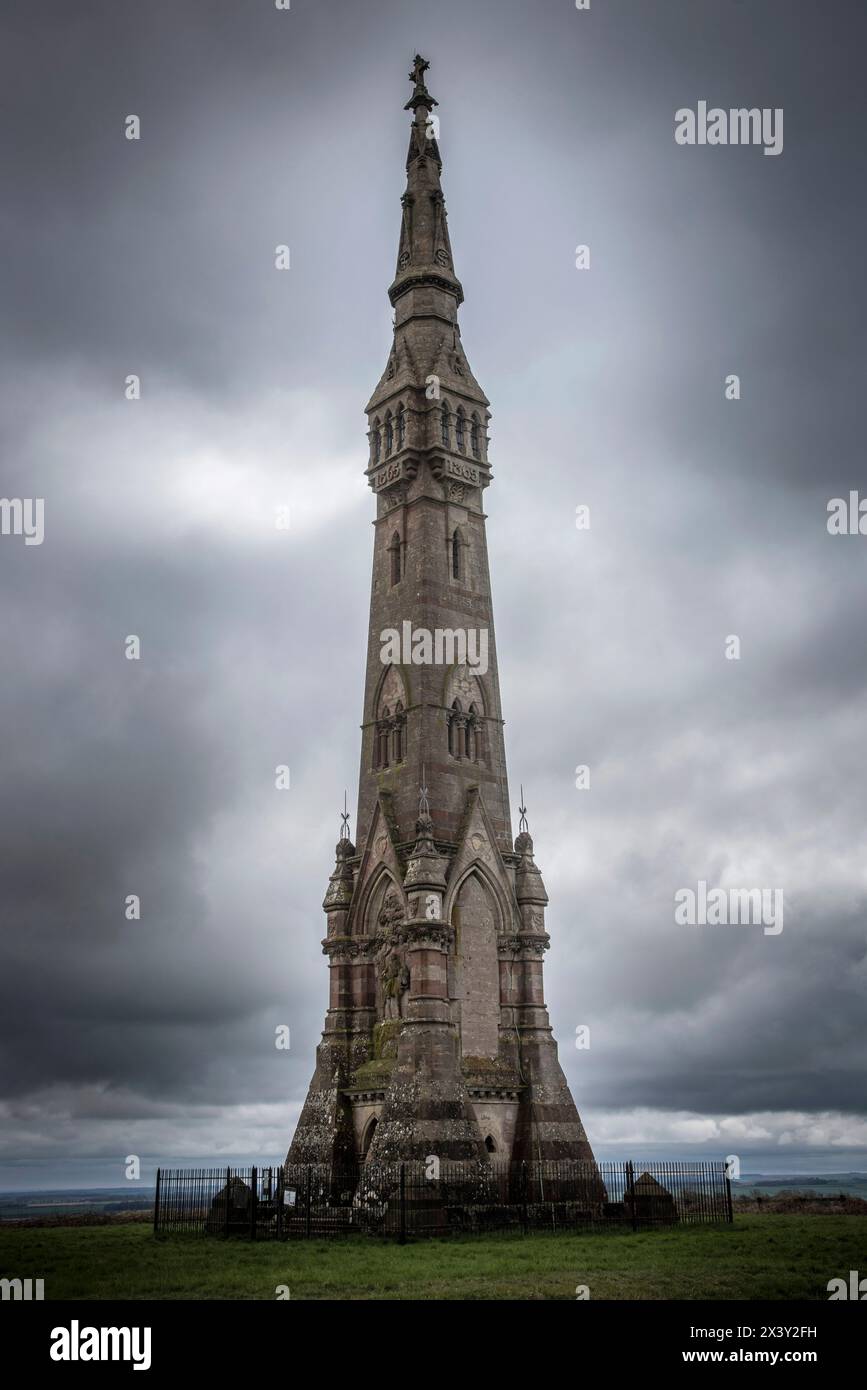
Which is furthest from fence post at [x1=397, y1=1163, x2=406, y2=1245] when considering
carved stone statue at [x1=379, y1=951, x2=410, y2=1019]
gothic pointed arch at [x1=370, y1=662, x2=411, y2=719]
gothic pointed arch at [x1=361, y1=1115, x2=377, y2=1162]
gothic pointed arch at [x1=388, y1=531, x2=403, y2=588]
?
gothic pointed arch at [x1=388, y1=531, x2=403, y2=588]

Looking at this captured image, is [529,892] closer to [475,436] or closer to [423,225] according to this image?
[475,436]

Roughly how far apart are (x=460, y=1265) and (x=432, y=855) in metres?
15.6

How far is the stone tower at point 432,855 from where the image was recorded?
3931 centimetres

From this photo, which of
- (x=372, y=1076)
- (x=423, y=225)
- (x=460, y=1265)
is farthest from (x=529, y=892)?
(x=423, y=225)

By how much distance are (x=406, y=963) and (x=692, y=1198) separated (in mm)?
12441

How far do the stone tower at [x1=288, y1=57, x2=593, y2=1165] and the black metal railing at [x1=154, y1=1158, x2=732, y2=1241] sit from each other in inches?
27.6

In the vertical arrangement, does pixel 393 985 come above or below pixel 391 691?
below

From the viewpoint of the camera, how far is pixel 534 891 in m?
43.7

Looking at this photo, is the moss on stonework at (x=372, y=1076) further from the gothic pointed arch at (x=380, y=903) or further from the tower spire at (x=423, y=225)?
the tower spire at (x=423, y=225)

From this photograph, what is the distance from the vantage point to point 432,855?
40.6 metres

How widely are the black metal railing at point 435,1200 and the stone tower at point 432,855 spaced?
0.70 m

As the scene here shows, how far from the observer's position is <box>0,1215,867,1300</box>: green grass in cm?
2356
